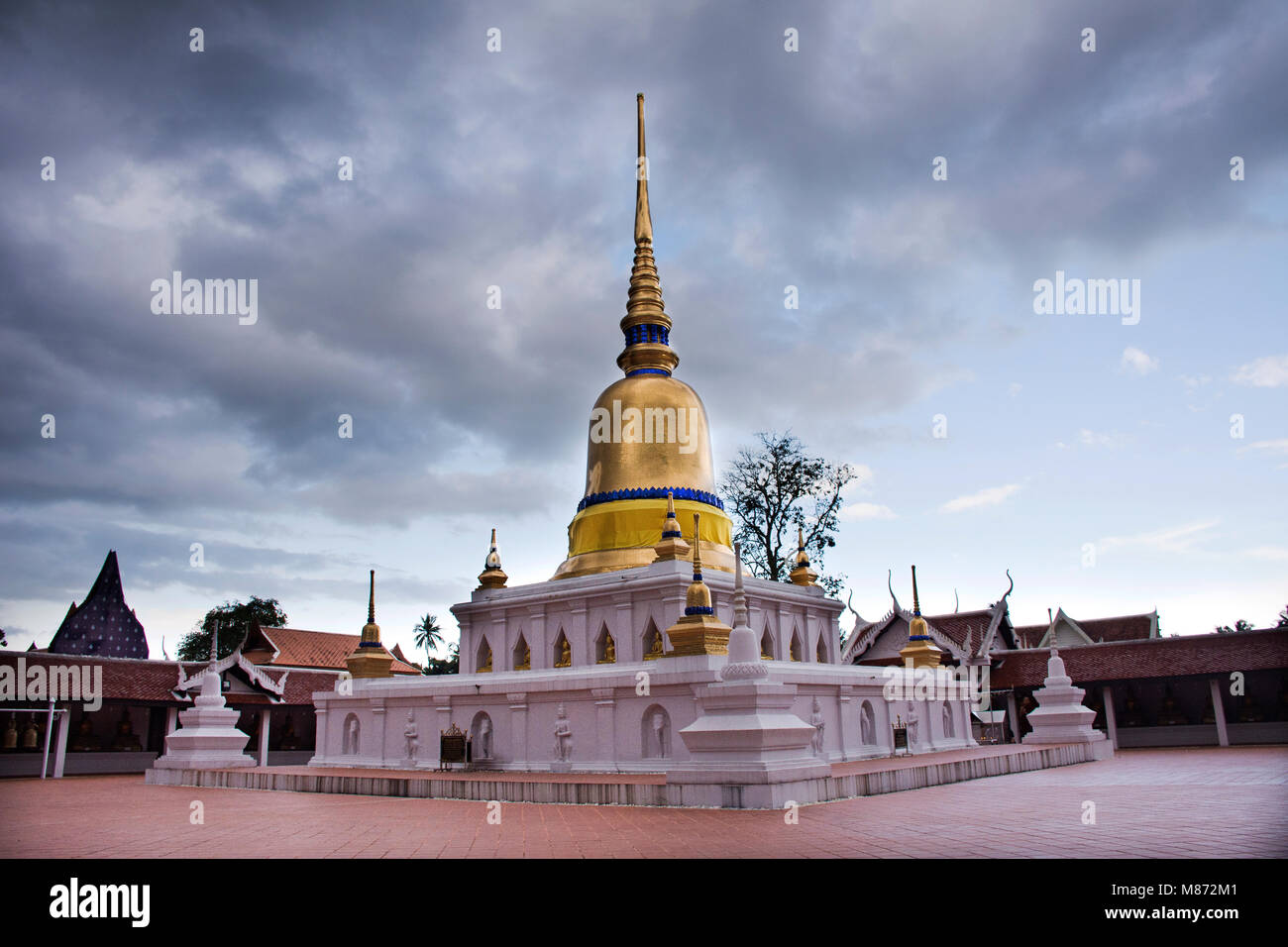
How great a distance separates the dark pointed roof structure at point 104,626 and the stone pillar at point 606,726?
2119 centimetres

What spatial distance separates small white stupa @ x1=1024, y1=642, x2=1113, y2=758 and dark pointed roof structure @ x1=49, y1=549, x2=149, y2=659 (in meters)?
29.0

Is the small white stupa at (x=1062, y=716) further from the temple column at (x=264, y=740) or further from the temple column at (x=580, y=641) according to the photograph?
the temple column at (x=264, y=740)

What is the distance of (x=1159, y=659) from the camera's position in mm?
28859

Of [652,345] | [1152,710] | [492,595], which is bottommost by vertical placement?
[1152,710]

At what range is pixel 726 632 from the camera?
675 inches

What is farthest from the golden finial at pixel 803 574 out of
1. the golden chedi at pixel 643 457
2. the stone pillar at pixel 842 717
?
the stone pillar at pixel 842 717

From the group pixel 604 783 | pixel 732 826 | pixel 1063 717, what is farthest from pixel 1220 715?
pixel 732 826

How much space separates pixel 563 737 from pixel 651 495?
8024 millimetres

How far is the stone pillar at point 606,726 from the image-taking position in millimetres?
17938

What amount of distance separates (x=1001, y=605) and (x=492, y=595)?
1791 centimetres

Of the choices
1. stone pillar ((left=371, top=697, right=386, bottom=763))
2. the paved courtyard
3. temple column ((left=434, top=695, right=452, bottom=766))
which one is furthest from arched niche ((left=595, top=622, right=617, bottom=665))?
the paved courtyard
